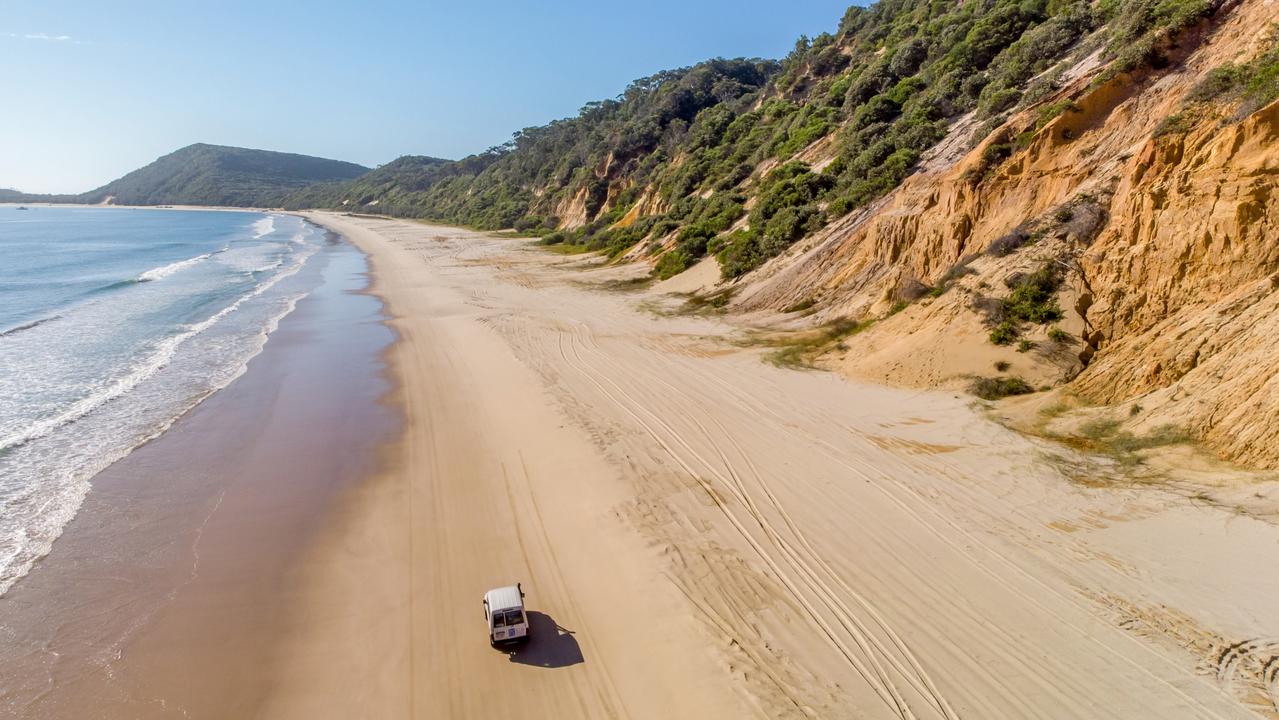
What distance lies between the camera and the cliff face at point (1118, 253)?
1088 centimetres

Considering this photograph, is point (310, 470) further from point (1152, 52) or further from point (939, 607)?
point (1152, 52)

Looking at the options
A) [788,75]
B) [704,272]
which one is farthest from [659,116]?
[704,272]

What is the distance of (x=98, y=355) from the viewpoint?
2033 centimetres

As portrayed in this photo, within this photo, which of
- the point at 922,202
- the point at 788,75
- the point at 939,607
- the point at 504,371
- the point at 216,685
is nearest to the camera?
the point at 216,685

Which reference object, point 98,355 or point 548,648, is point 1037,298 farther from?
point 98,355

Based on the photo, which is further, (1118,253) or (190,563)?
(1118,253)

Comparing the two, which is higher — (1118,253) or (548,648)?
(1118,253)

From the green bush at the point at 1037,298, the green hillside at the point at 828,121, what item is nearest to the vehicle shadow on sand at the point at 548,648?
the green bush at the point at 1037,298

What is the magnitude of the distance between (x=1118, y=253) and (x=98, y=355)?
29.2 meters

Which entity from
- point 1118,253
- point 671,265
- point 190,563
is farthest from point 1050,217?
point 190,563

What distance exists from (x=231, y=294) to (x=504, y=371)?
2288 centimetres

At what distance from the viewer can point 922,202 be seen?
1973 cm

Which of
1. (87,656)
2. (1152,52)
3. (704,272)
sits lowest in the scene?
(87,656)

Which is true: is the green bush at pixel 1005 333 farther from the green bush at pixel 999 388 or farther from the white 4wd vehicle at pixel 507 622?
the white 4wd vehicle at pixel 507 622
